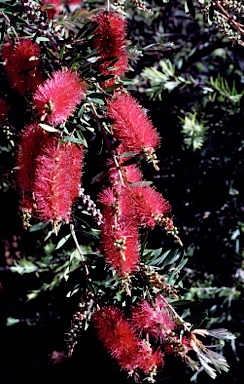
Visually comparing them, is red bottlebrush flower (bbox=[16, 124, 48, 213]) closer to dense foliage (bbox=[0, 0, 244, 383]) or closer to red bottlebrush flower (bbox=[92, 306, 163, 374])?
dense foliage (bbox=[0, 0, 244, 383])

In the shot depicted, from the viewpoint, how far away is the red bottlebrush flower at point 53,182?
2.74 feet

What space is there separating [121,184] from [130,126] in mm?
93

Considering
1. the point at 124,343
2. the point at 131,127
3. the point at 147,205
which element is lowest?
the point at 124,343

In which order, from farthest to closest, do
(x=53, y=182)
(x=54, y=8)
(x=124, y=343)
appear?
(x=54, y=8) → (x=124, y=343) → (x=53, y=182)

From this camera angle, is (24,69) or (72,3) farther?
(72,3)

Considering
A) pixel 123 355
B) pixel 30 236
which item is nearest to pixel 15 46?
pixel 123 355

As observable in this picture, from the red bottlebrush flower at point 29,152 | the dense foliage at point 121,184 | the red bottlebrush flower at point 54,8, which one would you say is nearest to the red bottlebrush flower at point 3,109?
the dense foliage at point 121,184

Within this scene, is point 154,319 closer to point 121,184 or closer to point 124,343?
point 124,343

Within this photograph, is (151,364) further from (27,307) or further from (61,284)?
(27,307)

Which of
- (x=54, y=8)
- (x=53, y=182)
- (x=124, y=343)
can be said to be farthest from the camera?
(x=54, y=8)

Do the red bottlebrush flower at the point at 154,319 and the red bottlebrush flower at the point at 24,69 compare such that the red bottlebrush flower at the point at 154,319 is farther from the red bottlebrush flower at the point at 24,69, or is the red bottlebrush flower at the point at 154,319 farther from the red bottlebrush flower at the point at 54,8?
the red bottlebrush flower at the point at 54,8

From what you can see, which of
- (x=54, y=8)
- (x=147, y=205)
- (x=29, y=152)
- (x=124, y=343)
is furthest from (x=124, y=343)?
(x=54, y=8)

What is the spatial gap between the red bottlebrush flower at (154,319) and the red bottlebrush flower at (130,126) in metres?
0.26

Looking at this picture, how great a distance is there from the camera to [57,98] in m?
0.85
